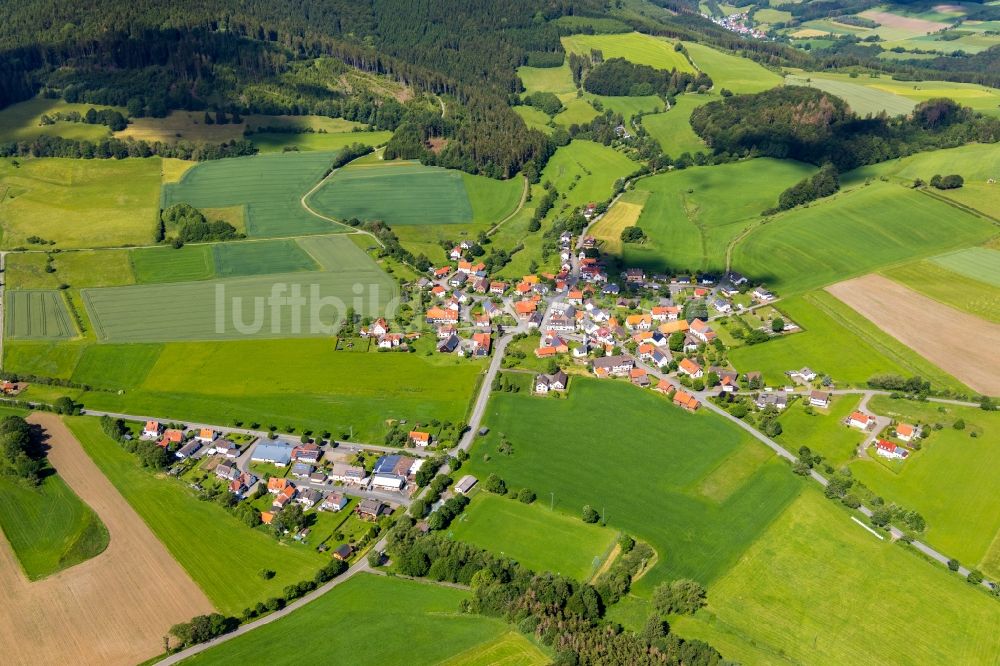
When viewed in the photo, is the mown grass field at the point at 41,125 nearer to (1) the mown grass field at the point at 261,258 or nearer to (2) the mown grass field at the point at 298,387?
(1) the mown grass field at the point at 261,258

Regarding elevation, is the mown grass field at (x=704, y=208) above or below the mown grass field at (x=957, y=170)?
below

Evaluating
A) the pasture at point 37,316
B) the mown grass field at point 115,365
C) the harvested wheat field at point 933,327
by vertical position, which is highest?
the harvested wheat field at point 933,327

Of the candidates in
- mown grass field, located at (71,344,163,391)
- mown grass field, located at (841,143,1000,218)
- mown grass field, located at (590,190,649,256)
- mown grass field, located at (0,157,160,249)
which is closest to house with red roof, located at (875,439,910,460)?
mown grass field, located at (590,190,649,256)

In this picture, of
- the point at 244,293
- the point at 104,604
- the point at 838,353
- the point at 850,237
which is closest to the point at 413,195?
the point at 244,293

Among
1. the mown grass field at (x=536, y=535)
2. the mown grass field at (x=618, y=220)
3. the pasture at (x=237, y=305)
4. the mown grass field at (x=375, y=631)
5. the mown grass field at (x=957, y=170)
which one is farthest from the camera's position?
the mown grass field at (x=957, y=170)

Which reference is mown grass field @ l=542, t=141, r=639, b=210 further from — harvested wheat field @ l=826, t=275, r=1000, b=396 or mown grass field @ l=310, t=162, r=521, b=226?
harvested wheat field @ l=826, t=275, r=1000, b=396

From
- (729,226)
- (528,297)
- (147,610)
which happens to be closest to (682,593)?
(147,610)

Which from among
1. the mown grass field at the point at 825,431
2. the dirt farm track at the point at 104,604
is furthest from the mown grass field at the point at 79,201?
the mown grass field at the point at 825,431
